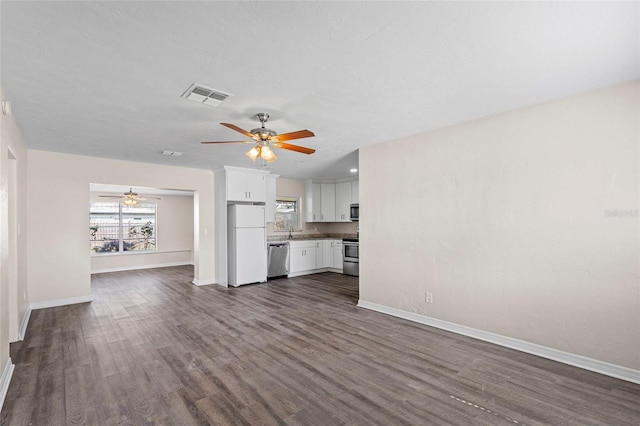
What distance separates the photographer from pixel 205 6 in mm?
1689

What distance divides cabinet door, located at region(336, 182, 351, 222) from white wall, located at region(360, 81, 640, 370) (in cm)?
353

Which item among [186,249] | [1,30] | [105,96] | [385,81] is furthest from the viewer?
[186,249]

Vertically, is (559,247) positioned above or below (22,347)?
above

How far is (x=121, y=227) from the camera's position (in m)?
8.96

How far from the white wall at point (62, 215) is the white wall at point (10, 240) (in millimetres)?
432

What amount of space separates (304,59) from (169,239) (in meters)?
8.72

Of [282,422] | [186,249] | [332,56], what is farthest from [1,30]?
[186,249]

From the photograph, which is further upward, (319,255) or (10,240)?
(10,240)

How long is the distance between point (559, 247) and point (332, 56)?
2.70 meters

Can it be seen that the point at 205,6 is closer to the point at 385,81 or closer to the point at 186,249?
the point at 385,81

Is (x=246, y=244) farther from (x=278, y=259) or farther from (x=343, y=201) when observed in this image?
(x=343, y=201)

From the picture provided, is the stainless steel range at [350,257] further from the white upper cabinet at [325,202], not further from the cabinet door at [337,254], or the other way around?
the white upper cabinet at [325,202]

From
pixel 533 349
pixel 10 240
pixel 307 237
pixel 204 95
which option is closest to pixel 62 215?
pixel 10 240

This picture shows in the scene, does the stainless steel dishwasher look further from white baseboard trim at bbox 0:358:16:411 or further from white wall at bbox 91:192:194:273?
white baseboard trim at bbox 0:358:16:411
